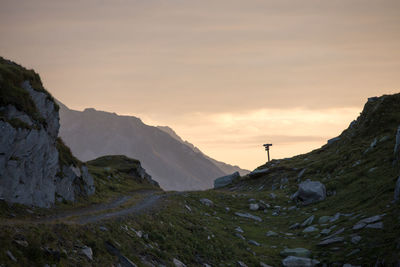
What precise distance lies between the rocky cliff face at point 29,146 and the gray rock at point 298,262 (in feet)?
81.2

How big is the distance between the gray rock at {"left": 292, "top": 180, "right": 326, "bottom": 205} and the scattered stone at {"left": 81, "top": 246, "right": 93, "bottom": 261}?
38.1m

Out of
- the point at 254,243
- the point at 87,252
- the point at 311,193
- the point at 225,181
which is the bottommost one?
the point at 254,243

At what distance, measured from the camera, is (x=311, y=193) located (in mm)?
53625

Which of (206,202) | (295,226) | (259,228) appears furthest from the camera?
(206,202)

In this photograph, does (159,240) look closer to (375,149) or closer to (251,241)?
(251,241)

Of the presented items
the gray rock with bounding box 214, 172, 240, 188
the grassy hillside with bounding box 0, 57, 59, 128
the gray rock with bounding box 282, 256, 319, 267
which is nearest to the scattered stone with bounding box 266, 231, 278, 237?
the gray rock with bounding box 282, 256, 319, 267

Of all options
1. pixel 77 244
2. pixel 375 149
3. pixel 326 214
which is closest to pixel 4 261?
pixel 77 244

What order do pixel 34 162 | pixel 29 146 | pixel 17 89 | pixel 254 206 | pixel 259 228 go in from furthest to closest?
pixel 254 206 → pixel 259 228 → pixel 17 89 → pixel 34 162 → pixel 29 146

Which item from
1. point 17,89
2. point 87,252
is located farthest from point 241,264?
point 17,89

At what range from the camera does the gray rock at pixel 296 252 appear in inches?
1369

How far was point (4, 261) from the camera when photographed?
17078mm

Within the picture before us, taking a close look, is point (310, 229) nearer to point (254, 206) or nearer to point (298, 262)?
point (298, 262)

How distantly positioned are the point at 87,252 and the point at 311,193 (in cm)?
3914

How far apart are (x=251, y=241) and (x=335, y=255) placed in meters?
10.4
